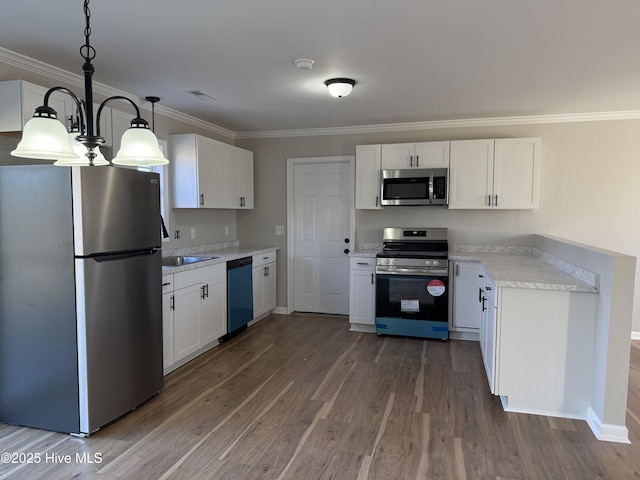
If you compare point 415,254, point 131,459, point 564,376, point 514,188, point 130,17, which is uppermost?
point 130,17

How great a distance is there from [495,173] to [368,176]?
1359mm

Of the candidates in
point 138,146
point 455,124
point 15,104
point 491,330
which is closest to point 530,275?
point 491,330

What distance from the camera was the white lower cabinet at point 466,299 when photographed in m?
4.40

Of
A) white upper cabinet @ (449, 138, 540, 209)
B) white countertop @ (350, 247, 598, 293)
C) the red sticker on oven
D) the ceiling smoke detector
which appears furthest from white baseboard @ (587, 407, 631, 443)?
the ceiling smoke detector

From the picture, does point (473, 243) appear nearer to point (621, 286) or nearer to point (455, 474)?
point (621, 286)

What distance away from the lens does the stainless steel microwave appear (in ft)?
15.0

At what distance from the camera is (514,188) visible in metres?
4.46

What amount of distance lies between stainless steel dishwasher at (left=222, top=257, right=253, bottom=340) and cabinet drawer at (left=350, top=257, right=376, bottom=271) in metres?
1.18

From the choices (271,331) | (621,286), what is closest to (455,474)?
(621,286)

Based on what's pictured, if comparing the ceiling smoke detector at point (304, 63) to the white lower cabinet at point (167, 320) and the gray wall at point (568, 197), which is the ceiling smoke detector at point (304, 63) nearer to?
the white lower cabinet at point (167, 320)

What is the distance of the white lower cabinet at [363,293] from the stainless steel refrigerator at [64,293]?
2641mm

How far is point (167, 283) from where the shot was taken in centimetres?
339

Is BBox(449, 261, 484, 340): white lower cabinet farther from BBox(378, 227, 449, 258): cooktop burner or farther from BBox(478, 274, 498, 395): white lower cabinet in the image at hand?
BBox(478, 274, 498, 395): white lower cabinet

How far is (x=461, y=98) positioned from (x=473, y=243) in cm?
172
